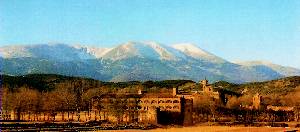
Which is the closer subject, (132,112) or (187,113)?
(132,112)

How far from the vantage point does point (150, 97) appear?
161250mm

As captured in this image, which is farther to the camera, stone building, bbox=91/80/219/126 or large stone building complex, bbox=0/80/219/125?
stone building, bbox=91/80/219/126

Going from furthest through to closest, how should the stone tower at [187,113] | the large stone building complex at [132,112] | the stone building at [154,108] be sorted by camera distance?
the stone tower at [187,113], the stone building at [154,108], the large stone building complex at [132,112]

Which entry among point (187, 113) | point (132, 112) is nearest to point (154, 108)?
point (132, 112)

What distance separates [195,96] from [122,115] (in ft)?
188

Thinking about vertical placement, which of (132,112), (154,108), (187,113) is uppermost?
(154,108)

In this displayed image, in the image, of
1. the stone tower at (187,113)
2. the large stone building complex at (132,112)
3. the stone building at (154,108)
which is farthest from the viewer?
the stone tower at (187,113)

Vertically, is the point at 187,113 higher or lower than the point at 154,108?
lower

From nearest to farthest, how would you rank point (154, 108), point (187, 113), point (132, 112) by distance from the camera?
point (154, 108) < point (132, 112) < point (187, 113)

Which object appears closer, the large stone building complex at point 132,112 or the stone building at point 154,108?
the large stone building complex at point 132,112

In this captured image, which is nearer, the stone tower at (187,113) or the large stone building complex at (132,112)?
the large stone building complex at (132,112)

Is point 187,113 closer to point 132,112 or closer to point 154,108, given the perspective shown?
point 132,112

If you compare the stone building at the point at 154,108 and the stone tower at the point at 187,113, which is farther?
the stone tower at the point at 187,113

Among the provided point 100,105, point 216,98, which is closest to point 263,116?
point 216,98
